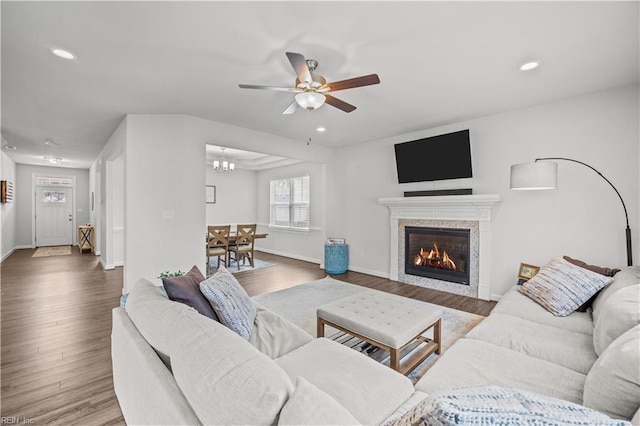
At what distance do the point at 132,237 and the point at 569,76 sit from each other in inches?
209

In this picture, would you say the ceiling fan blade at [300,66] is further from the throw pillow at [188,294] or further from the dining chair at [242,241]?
the dining chair at [242,241]

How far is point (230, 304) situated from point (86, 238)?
28.8ft

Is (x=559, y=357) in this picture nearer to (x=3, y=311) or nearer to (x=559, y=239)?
(x=559, y=239)

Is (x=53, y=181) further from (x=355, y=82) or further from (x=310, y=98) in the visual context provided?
(x=355, y=82)

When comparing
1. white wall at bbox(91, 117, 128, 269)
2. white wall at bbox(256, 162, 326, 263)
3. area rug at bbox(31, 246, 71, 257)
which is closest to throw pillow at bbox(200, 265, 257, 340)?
white wall at bbox(256, 162, 326, 263)

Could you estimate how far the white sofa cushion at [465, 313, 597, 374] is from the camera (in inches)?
65.0

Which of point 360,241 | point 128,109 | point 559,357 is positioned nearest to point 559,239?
point 559,357

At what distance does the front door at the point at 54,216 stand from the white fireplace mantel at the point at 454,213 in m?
10.0

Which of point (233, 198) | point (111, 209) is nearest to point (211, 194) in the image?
point (233, 198)

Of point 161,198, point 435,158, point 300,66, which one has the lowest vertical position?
point 161,198

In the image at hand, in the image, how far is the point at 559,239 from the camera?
11.5 ft

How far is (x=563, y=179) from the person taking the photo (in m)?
3.48

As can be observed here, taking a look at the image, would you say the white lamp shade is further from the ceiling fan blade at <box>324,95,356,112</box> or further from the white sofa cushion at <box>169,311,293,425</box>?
the white sofa cushion at <box>169,311,293,425</box>

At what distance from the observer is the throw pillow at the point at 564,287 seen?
236 cm
